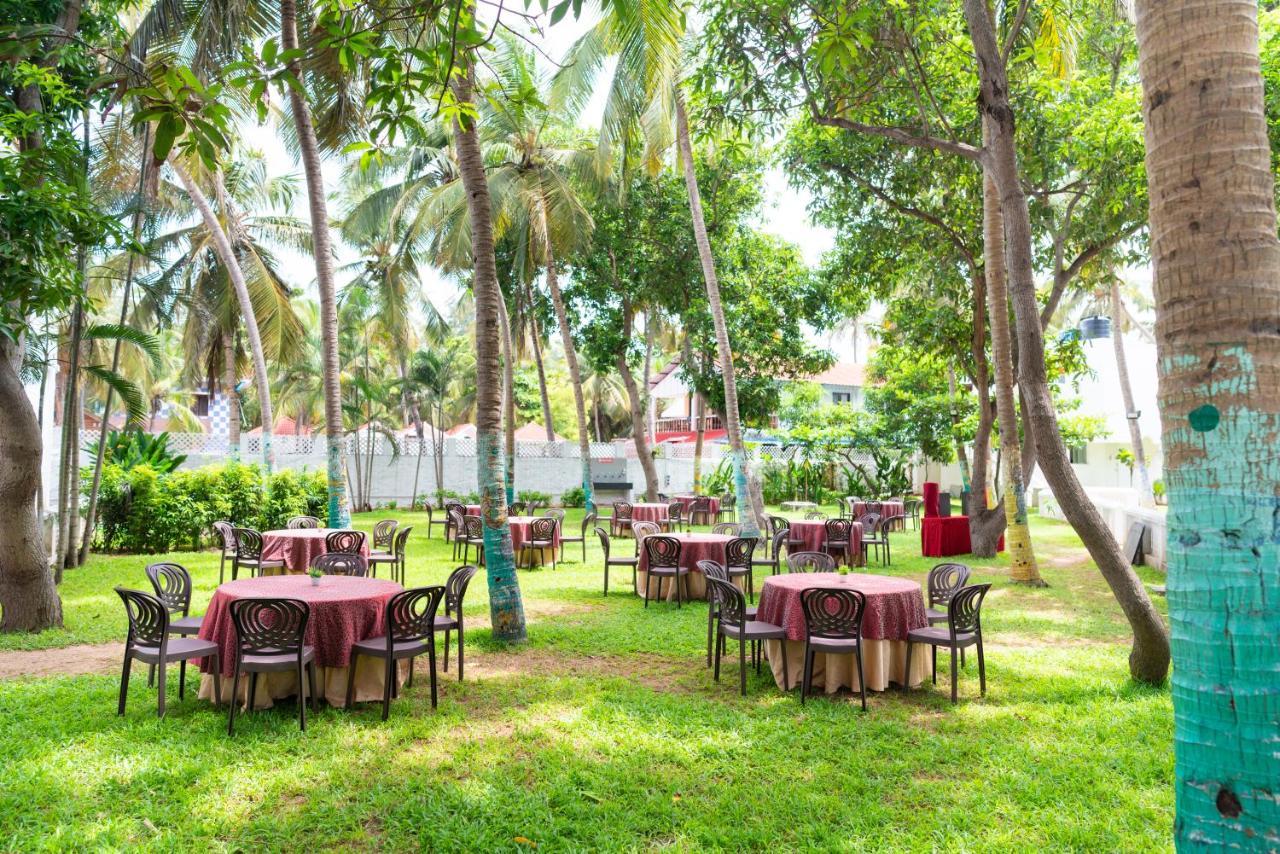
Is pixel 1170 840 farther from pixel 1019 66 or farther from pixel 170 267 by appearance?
pixel 170 267

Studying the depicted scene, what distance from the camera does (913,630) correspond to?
21.7ft

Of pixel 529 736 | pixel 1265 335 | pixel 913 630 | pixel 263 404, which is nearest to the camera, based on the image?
pixel 1265 335

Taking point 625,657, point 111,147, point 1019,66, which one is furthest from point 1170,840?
point 111,147

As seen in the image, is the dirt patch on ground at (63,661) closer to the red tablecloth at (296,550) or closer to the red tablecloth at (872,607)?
the red tablecloth at (296,550)

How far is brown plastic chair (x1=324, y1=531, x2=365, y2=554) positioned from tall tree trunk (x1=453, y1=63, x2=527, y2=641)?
3211 mm

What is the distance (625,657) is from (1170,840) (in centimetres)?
467

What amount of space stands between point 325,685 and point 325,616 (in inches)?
21.1

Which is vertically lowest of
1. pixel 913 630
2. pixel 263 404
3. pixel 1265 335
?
pixel 913 630

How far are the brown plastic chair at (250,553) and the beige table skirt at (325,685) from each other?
15.9 ft

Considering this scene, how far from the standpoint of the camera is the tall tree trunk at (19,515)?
7902 millimetres

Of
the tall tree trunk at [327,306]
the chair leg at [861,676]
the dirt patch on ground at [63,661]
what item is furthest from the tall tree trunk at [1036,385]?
the tall tree trunk at [327,306]

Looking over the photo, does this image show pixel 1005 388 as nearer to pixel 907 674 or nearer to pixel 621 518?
pixel 907 674

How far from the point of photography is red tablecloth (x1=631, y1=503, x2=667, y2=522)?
60.0 ft

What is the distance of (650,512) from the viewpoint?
1834cm
